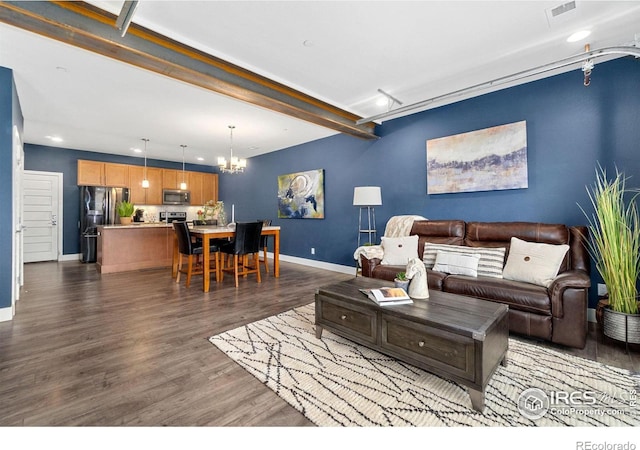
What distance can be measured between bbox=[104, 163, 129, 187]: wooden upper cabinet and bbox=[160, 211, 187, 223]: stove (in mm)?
1246

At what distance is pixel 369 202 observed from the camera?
439cm

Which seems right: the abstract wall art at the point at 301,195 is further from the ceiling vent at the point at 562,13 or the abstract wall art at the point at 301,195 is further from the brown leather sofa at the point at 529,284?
the ceiling vent at the point at 562,13

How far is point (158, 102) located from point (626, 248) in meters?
5.34

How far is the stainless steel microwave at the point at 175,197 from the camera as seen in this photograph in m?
7.72

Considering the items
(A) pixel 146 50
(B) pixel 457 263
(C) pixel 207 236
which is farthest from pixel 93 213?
(B) pixel 457 263

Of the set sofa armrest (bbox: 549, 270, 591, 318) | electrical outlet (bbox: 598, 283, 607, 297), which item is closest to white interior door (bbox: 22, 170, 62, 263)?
sofa armrest (bbox: 549, 270, 591, 318)

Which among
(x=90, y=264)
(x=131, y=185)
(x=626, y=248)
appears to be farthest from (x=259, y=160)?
(x=626, y=248)

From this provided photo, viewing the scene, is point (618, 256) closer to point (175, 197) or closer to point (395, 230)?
point (395, 230)

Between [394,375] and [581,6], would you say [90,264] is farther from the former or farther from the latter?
[581,6]

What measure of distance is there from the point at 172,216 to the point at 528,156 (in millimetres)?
8225

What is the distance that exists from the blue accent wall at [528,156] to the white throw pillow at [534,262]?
747mm

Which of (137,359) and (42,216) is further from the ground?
(42,216)

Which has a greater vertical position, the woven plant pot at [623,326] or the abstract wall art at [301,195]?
the abstract wall art at [301,195]

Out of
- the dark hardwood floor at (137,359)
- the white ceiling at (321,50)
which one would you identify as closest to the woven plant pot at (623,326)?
the dark hardwood floor at (137,359)
